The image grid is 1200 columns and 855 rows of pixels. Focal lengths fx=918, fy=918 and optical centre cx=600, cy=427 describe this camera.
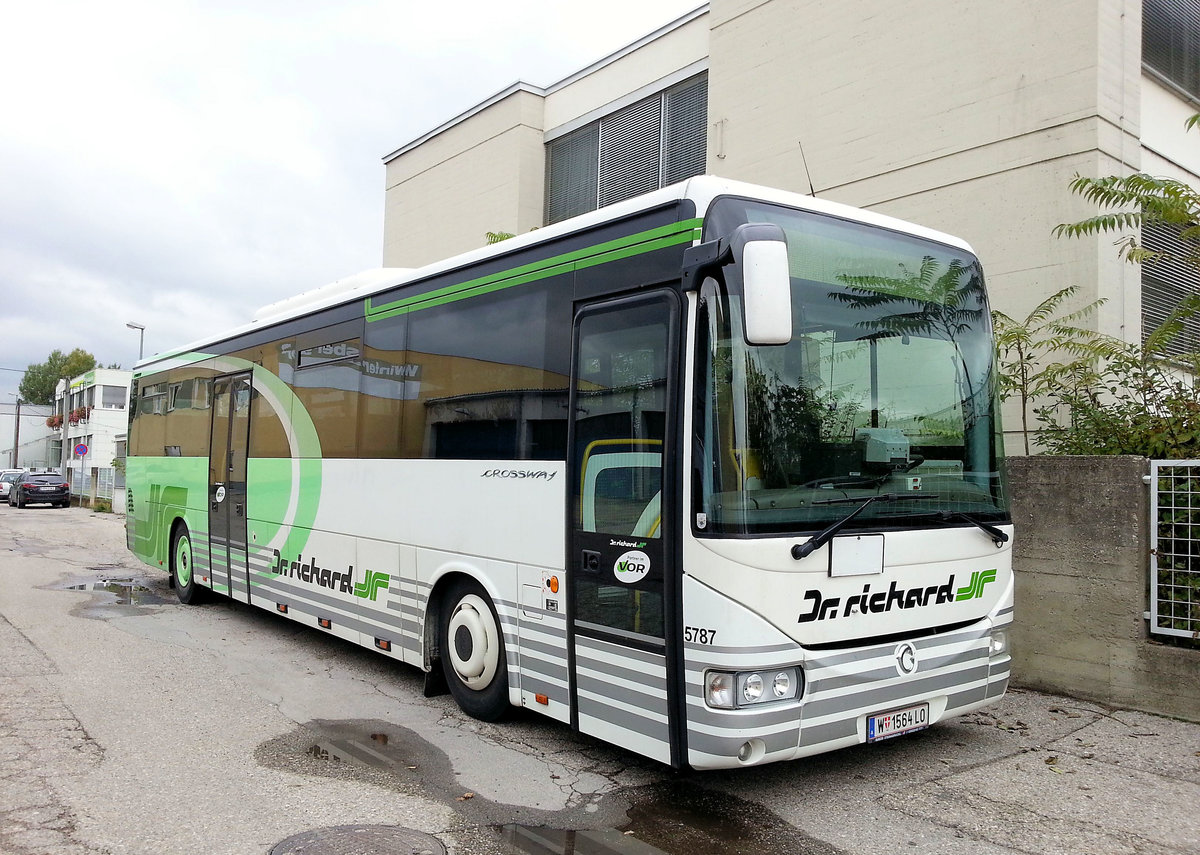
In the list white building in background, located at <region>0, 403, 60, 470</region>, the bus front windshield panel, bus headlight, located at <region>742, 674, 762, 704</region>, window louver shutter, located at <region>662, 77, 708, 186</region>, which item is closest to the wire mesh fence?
the bus front windshield panel

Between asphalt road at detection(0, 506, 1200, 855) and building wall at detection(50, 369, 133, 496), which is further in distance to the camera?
building wall at detection(50, 369, 133, 496)

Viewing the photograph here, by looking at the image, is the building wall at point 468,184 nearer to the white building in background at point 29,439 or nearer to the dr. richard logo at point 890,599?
the dr. richard logo at point 890,599

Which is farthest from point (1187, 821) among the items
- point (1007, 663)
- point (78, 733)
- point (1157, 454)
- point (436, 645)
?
point (78, 733)

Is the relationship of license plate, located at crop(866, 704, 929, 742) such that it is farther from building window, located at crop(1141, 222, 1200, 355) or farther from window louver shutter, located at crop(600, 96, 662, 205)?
window louver shutter, located at crop(600, 96, 662, 205)

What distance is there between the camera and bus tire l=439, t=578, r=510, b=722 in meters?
5.99

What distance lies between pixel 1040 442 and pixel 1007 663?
318 centimetres

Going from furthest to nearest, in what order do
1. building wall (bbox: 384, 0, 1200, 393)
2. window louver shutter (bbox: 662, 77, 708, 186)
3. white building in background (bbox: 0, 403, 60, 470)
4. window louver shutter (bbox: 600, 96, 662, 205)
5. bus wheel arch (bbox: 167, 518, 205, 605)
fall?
white building in background (bbox: 0, 403, 60, 470), window louver shutter (bbox: 600, 96, 662, 205), window louver shutter (bbox: 662, 77, 708, 186), bus wheel arch (bbox: 167, 518, 205, 605), building wall (bbox: 384, 0, 1200, 393)

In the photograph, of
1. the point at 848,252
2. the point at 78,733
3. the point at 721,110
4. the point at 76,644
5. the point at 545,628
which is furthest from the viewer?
the point at 721,110

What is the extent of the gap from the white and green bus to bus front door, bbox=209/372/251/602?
327 cm

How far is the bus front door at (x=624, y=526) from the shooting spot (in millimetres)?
4605

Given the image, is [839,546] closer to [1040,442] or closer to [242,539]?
[1040,442]

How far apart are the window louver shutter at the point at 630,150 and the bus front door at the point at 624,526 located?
32.8 feet

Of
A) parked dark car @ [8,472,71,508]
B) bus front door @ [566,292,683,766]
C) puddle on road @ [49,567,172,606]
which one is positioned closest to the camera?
bus front door @ [566,292,683,766]

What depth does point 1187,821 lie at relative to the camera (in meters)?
4.65
